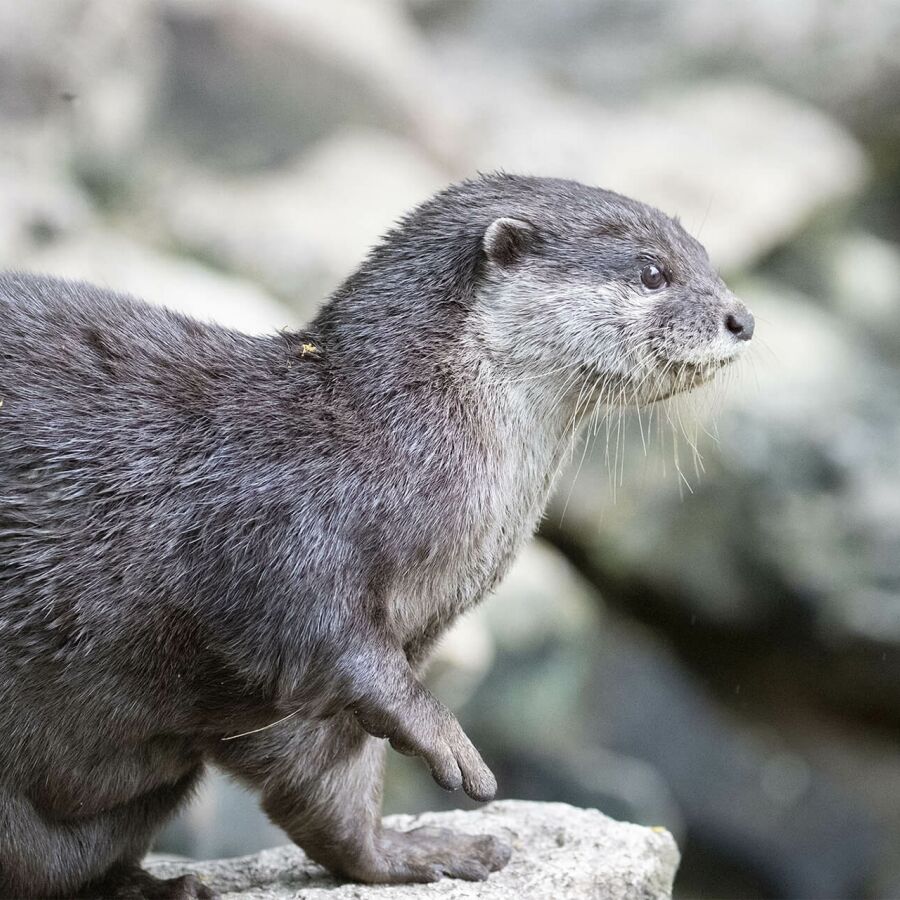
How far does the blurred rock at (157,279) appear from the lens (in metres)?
6.05

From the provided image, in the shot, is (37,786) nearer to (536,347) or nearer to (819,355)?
(536,347)

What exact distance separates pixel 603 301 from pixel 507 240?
0.24 m

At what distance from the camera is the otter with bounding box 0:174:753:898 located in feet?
8.64

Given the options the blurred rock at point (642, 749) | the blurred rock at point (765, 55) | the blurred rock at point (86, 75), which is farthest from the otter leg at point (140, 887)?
the blurred rock at point (765, 55)

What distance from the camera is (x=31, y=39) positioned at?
7.32 meters

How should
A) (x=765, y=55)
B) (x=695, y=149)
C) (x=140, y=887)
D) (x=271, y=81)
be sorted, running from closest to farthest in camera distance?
1. (x=140, y=887)
2. (x=271, y=81)
3. (x=695, y=149)
4. (x=765, y=55)

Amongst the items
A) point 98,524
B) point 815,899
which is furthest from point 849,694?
point 98,524

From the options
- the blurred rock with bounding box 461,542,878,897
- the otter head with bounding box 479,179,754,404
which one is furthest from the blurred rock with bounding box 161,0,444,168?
the otter head with bounding box 479,179,754,404

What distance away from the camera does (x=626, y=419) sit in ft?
22.8

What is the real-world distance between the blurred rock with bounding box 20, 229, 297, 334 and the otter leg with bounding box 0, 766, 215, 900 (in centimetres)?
303

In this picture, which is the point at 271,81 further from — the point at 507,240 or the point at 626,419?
the point at 507,240

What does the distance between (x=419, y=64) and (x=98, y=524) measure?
7.35m

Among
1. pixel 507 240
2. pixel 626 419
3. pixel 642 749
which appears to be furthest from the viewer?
pixel 642 749

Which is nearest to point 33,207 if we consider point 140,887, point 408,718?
point 140,887
